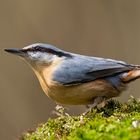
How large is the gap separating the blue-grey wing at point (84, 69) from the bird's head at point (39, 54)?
153 mm

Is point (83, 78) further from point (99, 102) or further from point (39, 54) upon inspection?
point (39, 54)

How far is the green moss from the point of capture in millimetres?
3250

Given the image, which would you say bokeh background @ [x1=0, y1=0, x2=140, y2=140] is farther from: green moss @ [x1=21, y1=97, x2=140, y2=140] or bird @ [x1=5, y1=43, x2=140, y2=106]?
green moss @ [x1=21, y1=97, x2=140, y2=140]

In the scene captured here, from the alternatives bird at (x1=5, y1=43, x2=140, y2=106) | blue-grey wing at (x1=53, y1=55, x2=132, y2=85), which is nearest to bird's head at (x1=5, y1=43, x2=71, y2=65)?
bird at (x1=5, y1=43, x2=140, y2=106)

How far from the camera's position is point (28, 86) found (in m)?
9.53

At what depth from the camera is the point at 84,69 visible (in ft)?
16.1

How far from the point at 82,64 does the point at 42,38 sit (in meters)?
4.54

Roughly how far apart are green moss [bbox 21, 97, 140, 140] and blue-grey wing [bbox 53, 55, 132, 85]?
38 cm

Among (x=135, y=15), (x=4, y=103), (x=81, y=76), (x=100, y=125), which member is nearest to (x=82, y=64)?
(x=81, y=76)

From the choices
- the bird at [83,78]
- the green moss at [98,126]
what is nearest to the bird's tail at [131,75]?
the bird at [83,78]

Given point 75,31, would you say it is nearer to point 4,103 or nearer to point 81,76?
point 4,103

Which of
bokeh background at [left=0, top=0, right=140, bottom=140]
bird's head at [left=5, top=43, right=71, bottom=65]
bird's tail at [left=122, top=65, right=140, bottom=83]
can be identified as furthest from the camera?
bokeh background at [left=0, top=0, right=140, bottom=140]

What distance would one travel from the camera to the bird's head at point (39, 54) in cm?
511

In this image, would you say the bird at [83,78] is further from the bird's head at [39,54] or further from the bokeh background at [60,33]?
the bokeh background at [60,33]
